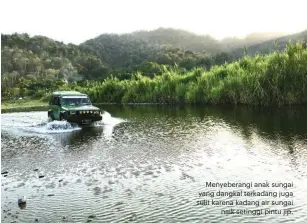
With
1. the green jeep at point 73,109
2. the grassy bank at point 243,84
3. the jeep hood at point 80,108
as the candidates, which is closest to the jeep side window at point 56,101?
the green jeep at point 73,109

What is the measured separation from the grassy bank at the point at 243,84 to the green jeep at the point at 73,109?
14.5 m

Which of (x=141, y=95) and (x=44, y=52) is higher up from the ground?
(x=44, y=52)

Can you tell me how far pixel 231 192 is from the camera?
902 cm

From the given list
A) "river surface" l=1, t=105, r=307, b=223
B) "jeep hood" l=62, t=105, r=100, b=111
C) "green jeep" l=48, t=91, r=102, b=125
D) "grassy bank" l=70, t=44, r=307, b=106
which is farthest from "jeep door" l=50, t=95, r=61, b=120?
"grassy bank" l=70, t=44, r=307, b=106

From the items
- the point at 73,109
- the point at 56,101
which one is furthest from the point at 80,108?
the point at 56,101

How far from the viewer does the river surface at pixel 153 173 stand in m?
7.89

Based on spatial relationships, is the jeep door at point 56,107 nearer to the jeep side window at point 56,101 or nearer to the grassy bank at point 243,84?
the jeep side window at point 56,101

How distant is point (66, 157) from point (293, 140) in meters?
8.74

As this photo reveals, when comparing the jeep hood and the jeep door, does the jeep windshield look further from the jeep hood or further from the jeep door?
the jeep hood

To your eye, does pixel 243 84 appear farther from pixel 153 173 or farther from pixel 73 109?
pixel 153 173

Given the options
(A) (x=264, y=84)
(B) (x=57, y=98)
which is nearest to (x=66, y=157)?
(B) (x=57, y=98)

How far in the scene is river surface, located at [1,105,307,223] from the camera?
7.89 meters

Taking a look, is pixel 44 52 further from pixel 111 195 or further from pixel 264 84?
pixel 111 195

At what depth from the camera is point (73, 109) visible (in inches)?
883
